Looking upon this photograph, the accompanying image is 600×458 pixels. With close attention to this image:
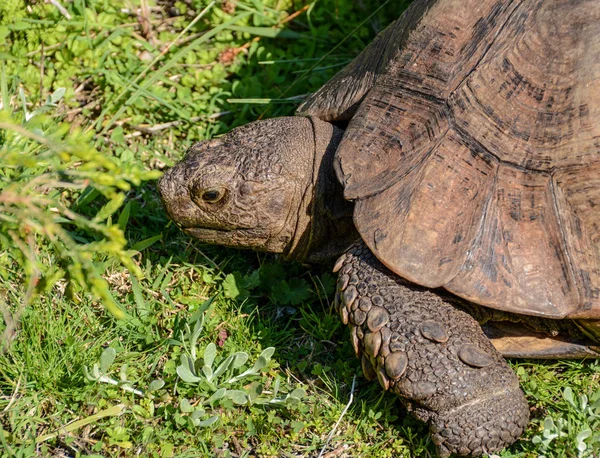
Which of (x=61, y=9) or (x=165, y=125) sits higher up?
(x=61, y=9)

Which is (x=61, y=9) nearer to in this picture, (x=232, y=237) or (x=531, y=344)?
(x=232, y=237)

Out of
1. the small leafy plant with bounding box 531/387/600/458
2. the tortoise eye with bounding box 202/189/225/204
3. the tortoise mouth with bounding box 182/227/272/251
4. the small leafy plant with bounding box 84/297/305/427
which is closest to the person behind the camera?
the small leafy plant with bounding box 531/387/600/458

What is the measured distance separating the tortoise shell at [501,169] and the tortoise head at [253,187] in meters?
0.43

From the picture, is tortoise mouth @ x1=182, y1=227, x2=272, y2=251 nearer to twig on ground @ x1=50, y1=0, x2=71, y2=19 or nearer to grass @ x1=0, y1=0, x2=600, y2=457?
grass @ x1=0, y1=0, x2=600, y2=457

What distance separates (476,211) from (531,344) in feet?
2.74

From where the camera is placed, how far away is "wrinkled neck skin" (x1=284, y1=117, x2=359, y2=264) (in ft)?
13.7

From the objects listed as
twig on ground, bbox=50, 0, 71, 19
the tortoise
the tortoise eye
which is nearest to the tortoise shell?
the tortoise

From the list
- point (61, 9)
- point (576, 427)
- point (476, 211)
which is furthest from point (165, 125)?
point (576, 427)

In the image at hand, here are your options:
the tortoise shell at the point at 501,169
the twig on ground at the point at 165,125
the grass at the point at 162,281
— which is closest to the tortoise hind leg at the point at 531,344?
the grass at the point at 162,281

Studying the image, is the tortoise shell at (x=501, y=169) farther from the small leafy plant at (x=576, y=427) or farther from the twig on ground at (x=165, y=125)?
the twig on ground at (x=165, y=125)

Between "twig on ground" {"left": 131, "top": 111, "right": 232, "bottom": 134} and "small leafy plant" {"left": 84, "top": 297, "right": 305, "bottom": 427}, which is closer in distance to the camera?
"small leafy plant" {"left": 84, "top": 297, "right": 305, "bottom": 427}

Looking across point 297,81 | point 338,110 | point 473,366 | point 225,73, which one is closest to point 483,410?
point 473,366

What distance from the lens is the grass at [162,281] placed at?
11.7 ft

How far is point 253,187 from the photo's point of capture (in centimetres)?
413
